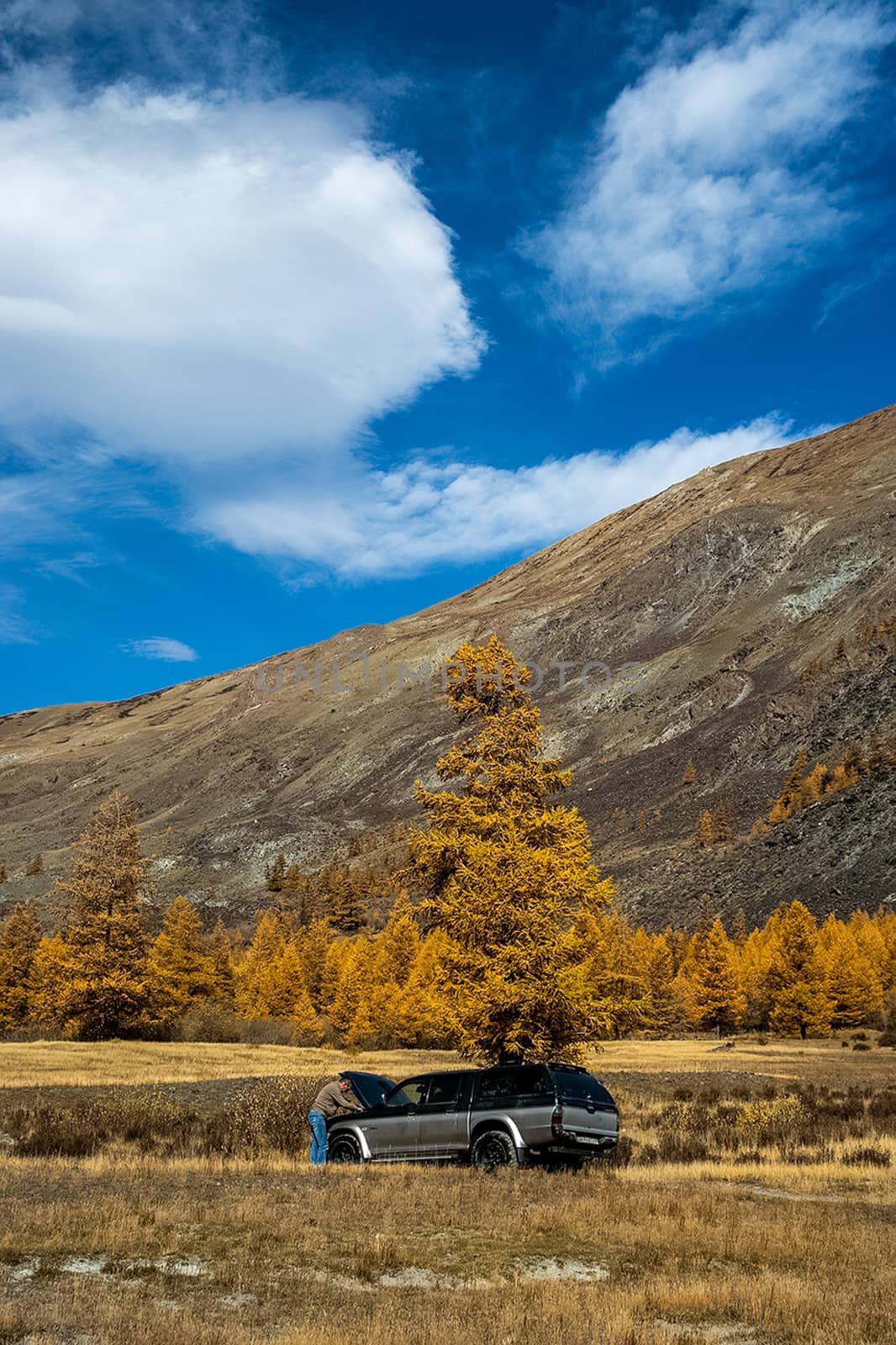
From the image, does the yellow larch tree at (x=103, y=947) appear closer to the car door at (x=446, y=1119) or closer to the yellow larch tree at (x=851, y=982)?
the car door at (x=446, y=1119)

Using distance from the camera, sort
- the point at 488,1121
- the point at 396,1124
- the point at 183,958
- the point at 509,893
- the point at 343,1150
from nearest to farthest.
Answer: the point at 488,1121, the point at 396,1124, the point at 343,1150, the point at 509,893, the point at 183,958

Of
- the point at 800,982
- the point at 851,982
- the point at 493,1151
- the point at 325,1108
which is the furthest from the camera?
the point at 851,982

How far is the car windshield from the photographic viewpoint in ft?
50.8

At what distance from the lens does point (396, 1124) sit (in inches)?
642

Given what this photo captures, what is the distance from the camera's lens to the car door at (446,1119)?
15789 mm

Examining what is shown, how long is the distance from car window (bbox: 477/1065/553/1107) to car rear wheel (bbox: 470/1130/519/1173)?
46 cm

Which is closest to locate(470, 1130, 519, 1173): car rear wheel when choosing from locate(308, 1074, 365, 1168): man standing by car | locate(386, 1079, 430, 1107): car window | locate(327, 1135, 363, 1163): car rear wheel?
locate(386, 1079, 430, 1107): car window

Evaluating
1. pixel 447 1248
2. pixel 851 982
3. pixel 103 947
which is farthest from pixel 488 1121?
pixel 851 982

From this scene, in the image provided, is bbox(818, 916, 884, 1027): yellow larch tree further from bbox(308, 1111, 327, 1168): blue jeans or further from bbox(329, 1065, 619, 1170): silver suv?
bbox(308, 1111, 327, 1168): blue jeans

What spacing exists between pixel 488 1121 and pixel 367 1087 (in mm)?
3298

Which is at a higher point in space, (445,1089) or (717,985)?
(717,985)

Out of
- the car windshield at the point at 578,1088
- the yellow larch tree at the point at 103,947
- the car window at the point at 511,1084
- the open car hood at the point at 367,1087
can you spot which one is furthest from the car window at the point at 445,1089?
the yellow larch tree at the point at 103,947

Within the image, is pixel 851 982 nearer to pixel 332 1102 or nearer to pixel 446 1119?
pixel 332 1102

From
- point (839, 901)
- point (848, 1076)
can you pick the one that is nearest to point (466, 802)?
point (848, 1076)
